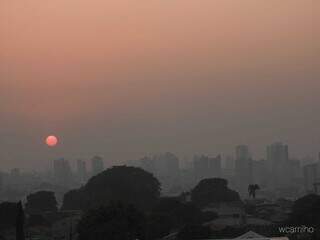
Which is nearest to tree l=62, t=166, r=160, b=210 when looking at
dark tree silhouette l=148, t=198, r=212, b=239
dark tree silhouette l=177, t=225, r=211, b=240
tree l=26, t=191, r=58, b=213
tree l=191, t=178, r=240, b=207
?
tree l=26, t=191, r=58, b=213

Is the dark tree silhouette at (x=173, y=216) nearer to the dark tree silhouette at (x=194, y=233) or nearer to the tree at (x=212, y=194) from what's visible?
the dark tree silhouette at (x=194, y=233)

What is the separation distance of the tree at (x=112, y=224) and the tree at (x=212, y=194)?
4806 centimetres

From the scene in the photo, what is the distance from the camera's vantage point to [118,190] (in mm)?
86375

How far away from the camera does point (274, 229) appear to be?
42812 mm

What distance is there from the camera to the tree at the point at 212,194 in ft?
277

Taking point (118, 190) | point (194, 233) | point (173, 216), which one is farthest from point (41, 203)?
point (194, 233)

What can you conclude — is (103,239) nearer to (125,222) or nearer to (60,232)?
(125,222)

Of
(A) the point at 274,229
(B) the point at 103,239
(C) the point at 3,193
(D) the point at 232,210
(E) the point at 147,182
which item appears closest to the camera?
(B) the point at 103,239

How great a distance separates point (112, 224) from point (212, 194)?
52095 millimetres

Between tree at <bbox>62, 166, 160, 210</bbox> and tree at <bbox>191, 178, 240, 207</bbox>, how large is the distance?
5.98 meters

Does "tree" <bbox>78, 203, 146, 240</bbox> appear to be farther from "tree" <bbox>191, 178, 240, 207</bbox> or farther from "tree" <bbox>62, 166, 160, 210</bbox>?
"tree" <bbox>191, 178, 240, 207</bbox>

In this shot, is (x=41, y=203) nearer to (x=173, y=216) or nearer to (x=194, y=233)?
(x=173, y=216)

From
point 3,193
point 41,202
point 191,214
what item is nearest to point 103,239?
point 191,214

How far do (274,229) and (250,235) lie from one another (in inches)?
492
